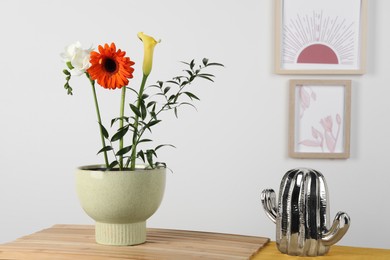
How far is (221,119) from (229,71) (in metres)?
0.18

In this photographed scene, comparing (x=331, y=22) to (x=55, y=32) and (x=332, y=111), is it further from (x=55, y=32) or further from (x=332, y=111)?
(x=55, y=32)

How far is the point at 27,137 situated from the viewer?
2740 millimetres

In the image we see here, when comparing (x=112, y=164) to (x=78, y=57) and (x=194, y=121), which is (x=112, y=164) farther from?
(x=194, y=121)

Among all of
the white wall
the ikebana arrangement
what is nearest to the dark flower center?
the ikebana arrangement

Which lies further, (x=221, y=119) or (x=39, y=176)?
(x=39, y=176)

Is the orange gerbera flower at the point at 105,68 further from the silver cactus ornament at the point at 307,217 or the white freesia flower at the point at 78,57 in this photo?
the silver cactus ornament at the point at 307,217

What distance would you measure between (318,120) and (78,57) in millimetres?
1139

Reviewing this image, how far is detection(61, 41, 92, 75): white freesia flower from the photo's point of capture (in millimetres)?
1646

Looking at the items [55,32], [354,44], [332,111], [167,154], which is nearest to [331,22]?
[354,44]

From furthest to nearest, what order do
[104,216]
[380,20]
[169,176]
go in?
[169,176] < [380,20] < [104,216]

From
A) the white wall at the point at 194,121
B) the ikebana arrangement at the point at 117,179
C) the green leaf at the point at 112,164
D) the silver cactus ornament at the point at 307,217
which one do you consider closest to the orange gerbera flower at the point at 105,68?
the ikebana arrangement at the point at 117,179

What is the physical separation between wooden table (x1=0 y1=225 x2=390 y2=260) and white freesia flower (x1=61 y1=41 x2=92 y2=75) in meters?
0.43

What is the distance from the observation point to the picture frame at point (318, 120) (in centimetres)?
249

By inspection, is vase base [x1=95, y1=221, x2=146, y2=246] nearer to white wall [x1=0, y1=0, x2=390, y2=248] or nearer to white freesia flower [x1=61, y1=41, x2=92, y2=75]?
white freesia flower [x1=61, y1=41, x2=92, y2=75]
